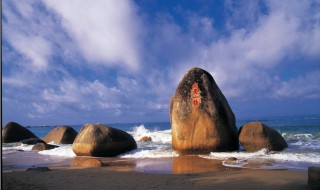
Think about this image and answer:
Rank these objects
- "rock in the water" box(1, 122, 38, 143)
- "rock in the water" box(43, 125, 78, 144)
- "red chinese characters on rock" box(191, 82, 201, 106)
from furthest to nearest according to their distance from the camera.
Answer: "rock in the water" box(1, 122, 38, 143) < "rock in the water" box(43, 125, 78, 144) < "red chinese characters on rock" box(191, 82, 201, 106)

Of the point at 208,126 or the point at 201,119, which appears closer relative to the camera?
the point at 208,126

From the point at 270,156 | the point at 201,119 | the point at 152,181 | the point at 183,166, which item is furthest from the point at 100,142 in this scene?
the point at 270,156

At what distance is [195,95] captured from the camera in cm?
1116

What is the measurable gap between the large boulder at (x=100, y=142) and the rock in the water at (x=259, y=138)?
4.55 m

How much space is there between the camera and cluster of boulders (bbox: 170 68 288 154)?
10656 millimetres

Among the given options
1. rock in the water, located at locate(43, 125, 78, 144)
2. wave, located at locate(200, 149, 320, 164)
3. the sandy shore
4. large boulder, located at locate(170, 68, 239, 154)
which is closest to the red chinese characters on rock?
large boulder, located at locate(170, 68, 239, 154)

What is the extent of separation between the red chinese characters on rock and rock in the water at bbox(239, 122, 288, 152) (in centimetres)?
204

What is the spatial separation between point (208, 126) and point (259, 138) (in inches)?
74.1

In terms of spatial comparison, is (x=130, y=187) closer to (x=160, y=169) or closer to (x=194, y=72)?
(x=160, y=169)

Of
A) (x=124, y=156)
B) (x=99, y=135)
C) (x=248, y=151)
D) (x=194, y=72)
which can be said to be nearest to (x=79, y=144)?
(x=99, y=135)

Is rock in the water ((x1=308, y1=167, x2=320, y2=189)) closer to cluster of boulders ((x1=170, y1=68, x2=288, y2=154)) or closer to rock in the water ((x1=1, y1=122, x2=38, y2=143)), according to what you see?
cluster of boulders ((x1=170, y1=68, x2=288, y2=154))

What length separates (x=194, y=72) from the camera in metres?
11.8

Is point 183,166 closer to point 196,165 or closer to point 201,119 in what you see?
point 196,165

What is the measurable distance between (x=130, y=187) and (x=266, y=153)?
642 cm
